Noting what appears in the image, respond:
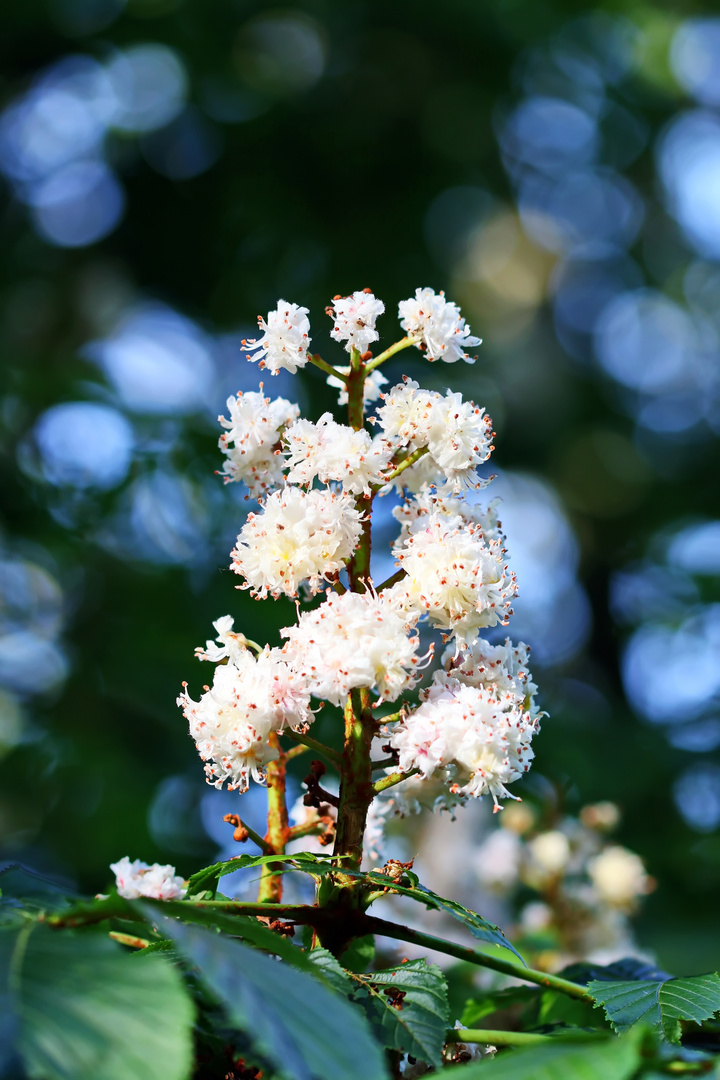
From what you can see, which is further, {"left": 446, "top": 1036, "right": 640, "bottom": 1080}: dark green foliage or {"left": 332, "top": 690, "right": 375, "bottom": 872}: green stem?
{"left": 332, "top": 690, "right": 375, "bottom": 872}: green stem

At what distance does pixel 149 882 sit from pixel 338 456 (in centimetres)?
45

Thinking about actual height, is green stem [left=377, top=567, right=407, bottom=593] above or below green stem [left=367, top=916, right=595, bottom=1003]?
above

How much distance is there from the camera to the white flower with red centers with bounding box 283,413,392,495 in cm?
86

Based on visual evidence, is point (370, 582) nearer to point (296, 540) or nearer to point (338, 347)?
point (296, 540)

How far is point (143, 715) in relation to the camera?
435cm

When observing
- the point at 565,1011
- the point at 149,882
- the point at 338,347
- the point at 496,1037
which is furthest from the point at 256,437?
the point at 338,347

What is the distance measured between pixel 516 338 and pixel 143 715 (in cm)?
443

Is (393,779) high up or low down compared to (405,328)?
down

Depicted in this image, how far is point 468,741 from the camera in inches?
30.7

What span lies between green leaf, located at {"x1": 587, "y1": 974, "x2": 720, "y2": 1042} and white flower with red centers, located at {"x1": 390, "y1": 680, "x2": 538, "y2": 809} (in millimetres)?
191

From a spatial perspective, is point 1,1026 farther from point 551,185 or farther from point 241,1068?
point 551,185

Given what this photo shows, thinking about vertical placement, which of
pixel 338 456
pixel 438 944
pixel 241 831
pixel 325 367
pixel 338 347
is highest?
pixel 338 347

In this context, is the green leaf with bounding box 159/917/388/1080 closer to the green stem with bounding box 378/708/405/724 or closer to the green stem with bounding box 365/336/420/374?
the green stem with bounding box 378/708/405/724

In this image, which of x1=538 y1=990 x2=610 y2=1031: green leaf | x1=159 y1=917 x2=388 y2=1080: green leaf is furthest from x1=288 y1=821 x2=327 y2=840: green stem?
x1=159 y1=917 x2=388 y2=1080: green leaf
